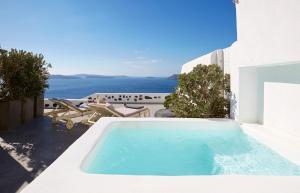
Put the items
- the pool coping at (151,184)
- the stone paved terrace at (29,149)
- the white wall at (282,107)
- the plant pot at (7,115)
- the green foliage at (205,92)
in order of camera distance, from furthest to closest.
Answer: the plant pot at (7,115), the green foliage at (205,92), the white wall at (282,107), the stone paved terrace at (29,149), the pool coping at (151,184)

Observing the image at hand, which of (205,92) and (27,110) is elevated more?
(205,92)

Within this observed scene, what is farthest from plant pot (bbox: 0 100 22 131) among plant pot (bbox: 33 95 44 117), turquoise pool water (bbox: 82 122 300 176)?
turquoise pool water (bbox: 82 122 300 176)

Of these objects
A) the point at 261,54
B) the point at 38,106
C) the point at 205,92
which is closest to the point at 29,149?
the point at 205,92

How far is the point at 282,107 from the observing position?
5.81 meters

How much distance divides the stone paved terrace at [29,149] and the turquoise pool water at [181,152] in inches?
48.4

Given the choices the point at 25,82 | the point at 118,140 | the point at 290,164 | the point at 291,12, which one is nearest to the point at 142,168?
the point at 118,140

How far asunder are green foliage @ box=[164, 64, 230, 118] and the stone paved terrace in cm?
337

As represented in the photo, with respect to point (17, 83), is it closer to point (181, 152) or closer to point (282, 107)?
point (181, 152)

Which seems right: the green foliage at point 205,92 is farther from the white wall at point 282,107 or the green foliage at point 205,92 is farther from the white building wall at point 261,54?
the white wall at point 282,107

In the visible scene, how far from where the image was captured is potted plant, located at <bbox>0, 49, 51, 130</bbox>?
8344 mm

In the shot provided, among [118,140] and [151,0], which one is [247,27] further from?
[151,0]

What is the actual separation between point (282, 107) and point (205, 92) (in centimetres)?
219

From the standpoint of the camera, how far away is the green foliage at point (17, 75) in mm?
8625

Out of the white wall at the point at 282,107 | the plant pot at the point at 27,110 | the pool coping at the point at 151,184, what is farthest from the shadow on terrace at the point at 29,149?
the white wall at the point at 282,107
